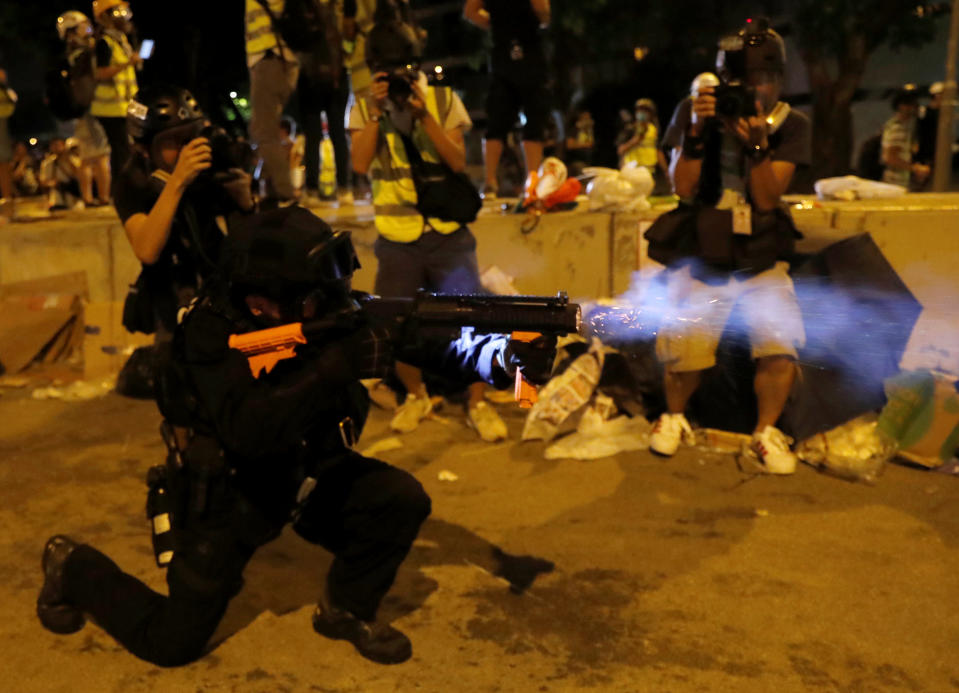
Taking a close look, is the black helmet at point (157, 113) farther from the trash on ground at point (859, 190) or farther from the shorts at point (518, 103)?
the trash on ground at point (859, 190)

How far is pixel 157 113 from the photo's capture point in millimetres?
4180

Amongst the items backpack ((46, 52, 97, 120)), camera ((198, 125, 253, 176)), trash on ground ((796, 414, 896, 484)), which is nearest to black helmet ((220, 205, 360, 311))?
camera ((198, 125, 253, 176))

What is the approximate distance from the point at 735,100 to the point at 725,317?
1238mm

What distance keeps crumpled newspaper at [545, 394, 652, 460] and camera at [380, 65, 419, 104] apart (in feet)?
6.93

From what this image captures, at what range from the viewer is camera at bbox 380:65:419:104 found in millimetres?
4977

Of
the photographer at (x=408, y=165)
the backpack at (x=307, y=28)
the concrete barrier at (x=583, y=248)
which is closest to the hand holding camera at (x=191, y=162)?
the photographer at (x=408, y=165)

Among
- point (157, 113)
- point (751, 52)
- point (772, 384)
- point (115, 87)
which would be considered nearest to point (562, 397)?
point (772, 384)

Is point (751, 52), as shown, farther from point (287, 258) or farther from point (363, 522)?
point (363, 522)

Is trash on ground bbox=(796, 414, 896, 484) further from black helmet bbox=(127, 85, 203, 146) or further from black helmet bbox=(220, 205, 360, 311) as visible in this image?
black helmet bbox=(127, 85, 203, 146)

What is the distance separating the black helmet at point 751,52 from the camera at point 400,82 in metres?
1.61

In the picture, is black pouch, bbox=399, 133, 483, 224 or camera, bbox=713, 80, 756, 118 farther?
black pouch, bbox=399, 133, 483, 224

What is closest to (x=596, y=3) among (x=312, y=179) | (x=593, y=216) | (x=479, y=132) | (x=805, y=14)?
(x=805, y=14)

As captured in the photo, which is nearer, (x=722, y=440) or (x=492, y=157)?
(x=722, y=440)

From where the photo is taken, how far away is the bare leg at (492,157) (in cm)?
751
